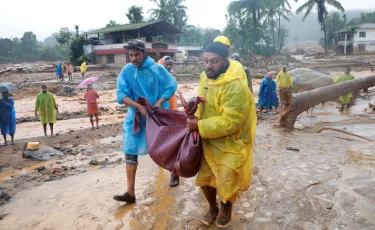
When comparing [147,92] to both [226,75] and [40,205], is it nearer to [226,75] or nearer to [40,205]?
[226,75]

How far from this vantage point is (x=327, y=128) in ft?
23.4

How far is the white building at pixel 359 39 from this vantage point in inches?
1581

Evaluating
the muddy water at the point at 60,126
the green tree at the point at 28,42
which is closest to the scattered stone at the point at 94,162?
the muddy water at the point at 60,126

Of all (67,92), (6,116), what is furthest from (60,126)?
(67,92)

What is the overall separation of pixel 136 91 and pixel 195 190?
51.5 inches

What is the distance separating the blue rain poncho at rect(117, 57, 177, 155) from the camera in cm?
326

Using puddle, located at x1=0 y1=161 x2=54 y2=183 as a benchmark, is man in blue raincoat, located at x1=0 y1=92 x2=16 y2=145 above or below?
above

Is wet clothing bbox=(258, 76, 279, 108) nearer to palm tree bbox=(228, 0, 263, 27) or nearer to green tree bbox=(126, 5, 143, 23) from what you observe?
palm tree bbox=(228, 0, 263, 27)

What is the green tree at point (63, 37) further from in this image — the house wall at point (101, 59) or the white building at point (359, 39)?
the white building at point (359, 39)

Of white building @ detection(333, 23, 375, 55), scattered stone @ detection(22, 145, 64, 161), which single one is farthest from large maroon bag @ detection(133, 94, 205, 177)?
white building @ detection(333, 23, 375, 55)

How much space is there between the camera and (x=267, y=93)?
10.1m

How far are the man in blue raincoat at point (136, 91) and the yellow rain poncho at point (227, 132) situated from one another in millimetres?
913

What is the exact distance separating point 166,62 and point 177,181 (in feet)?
6.74

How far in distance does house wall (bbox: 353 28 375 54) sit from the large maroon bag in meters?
44.8
